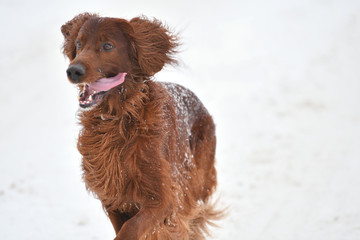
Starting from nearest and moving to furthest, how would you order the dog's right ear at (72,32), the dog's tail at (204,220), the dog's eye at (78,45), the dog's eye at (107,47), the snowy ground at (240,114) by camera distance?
the dog's eye at (107,47) → the dog's eye at (78,45) → the dog's right ear at (72,32) → the dog's tail at (204,220) → the snowy ground at (240,114)

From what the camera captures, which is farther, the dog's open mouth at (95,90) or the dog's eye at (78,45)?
the dog's eye at (78,45)

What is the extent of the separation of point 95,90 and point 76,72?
0.63 ft

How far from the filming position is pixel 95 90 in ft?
9.41

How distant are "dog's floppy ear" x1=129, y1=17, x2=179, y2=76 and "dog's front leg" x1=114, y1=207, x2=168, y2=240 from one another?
965 mm

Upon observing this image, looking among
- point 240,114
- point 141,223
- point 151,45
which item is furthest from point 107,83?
point 240,114

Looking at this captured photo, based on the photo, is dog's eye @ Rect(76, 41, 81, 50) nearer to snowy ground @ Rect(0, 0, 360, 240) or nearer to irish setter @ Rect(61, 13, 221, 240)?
irish setter @ Rect(61, 13, 221, 240)

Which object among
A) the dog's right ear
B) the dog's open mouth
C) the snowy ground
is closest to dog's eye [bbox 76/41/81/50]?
the dog's right ear

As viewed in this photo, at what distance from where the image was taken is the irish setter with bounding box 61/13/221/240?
2.91 metres

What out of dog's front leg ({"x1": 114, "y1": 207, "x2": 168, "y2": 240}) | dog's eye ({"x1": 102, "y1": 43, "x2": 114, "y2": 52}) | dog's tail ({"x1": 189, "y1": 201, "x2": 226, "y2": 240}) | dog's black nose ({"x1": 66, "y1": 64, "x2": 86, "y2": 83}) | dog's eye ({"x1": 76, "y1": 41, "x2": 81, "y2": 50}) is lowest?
dog's front leg ({"x1": 114, "y1": 207, "x2": 168, "y2": 240})

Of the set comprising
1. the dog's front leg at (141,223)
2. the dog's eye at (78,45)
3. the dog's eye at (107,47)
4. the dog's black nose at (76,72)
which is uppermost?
the dog's eye at (78,45)

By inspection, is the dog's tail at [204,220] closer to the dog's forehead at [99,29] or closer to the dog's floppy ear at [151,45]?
the dog's floppy ear at [151,45]

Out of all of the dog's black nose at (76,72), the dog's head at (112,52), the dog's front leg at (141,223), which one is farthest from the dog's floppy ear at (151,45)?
the dog's front leg at (141,223)

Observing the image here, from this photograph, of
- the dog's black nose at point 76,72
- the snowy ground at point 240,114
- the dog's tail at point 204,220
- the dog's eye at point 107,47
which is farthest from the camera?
the snowy ground at point 240,114

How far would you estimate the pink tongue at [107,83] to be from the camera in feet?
9.41
